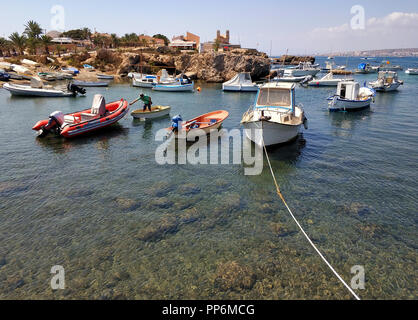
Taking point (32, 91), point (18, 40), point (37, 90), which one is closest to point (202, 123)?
point (37, 90)

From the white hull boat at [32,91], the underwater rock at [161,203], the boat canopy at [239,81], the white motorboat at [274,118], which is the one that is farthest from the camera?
the boat canopy at [239,81]

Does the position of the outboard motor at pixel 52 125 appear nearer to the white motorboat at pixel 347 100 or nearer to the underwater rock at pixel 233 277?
the underwater rock at pixel 233 277

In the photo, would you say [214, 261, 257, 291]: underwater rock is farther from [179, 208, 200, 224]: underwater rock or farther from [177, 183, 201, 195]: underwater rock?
[177, 183, 201, 195]: underwater rock

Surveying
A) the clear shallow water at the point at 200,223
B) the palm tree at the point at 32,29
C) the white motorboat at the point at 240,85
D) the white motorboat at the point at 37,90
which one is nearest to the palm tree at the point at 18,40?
the palm tree at the point at 32,29

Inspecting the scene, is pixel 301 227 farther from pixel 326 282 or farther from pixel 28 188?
pixel 28 188

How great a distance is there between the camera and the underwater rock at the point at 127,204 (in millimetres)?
10656

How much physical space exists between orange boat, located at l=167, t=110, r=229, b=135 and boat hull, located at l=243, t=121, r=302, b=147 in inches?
142

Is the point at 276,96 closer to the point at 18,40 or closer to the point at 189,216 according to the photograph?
the point at 189,216

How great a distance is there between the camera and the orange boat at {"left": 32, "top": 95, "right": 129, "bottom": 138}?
19125 mm

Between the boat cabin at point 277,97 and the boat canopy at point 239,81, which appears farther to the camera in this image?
the boat canopy at point 239,81

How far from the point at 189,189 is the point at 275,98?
34.6ft

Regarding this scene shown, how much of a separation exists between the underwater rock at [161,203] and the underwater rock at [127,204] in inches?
23.3

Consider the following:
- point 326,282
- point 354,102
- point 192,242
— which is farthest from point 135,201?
point 354,102

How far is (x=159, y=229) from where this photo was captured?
9352 millimetres
